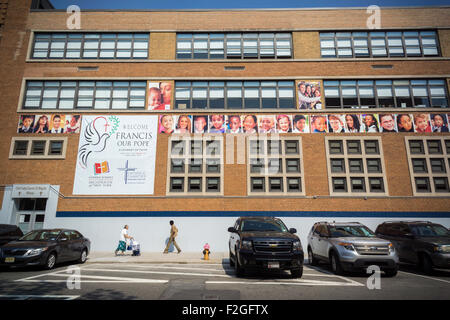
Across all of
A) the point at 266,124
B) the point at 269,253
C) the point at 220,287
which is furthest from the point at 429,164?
the point at 220,287

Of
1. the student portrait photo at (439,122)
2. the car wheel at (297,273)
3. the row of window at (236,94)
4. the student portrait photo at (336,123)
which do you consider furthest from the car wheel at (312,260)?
the student portrait photo at (439,122)

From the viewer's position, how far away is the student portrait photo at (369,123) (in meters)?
18.8

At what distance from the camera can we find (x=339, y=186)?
18.2 metres

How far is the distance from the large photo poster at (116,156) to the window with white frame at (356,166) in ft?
41.2

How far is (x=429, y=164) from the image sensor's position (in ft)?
59.9

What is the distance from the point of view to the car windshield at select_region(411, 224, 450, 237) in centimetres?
1017

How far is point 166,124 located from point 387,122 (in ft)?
52.1

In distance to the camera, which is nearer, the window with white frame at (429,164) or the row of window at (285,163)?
the window with white frame at (429,164)

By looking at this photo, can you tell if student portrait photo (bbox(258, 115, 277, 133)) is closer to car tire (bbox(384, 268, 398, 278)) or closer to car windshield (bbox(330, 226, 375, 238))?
car windshield (bbox(330, 226, 375, 238))

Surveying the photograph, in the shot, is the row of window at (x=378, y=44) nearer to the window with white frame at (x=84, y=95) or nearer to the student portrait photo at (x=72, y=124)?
the window with white frame at (x=84, y=95)

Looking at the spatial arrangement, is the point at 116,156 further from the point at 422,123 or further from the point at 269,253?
the point at 422,123
